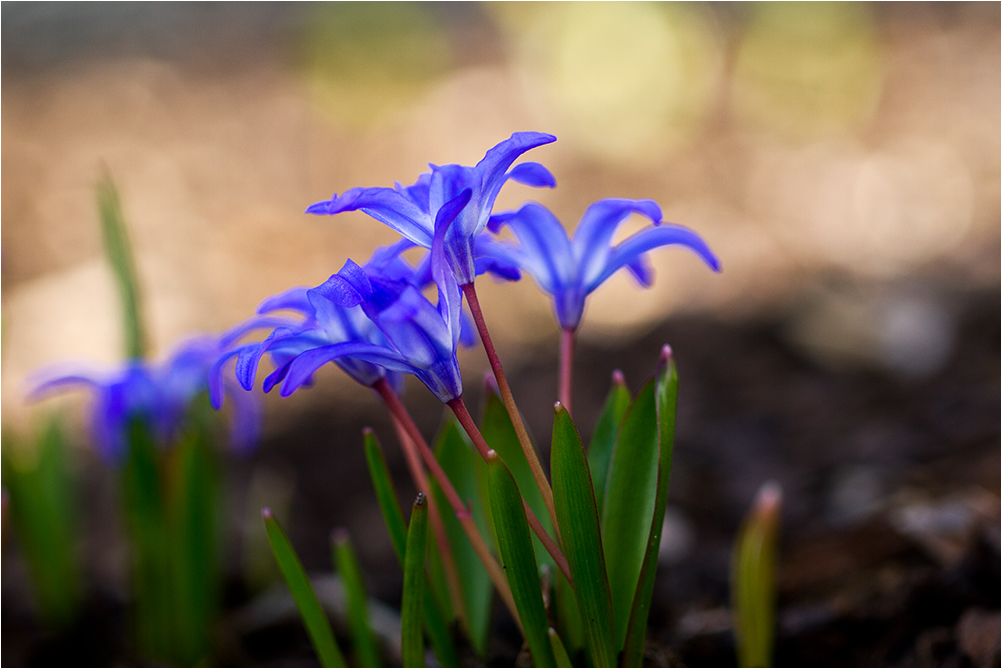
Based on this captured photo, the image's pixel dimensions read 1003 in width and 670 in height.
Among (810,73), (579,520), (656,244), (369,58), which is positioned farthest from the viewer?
(369,58)

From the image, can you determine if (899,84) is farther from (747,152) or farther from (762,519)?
(762,519)

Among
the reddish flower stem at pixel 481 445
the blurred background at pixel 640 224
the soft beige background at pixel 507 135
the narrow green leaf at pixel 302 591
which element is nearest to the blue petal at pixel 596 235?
the reddish flower stem at pixel 481 445

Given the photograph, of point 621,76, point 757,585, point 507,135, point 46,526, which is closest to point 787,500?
point 757,585

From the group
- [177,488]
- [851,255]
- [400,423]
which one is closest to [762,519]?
[400,423]

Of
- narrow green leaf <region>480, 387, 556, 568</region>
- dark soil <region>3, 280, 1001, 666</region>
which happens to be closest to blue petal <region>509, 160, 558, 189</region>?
narrow green leaf <region>480, 387, 556, 568</region>

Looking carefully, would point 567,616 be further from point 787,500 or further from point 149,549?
point 787,500

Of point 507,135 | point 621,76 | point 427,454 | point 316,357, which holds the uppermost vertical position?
point 621,76
